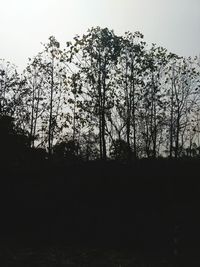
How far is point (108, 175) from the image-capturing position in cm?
1781

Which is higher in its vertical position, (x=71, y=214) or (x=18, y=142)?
(x=18, y=142)

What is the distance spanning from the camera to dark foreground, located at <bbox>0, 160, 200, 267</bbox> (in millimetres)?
12102

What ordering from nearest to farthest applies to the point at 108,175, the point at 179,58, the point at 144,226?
1. the point at 144,226
2. the point at 108,175
3. the point at 179,58

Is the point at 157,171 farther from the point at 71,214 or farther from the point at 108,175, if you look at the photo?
the point at 71,214

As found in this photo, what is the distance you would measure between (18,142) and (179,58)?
15401 millimetres

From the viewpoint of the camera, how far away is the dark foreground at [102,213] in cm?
1210

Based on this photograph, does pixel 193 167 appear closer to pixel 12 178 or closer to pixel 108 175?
pixel 108 175

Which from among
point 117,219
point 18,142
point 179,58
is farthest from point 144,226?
point 179,58

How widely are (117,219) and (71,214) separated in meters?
2.30

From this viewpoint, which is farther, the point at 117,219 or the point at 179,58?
the point at 179,58

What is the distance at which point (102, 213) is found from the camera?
1574 centimetres

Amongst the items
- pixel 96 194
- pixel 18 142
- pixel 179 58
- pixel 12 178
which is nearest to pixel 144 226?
pixel 96 194

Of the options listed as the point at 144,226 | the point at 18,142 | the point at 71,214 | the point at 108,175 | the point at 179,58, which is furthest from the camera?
the point at 179,58

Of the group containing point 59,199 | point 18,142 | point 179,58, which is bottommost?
point 59,199
